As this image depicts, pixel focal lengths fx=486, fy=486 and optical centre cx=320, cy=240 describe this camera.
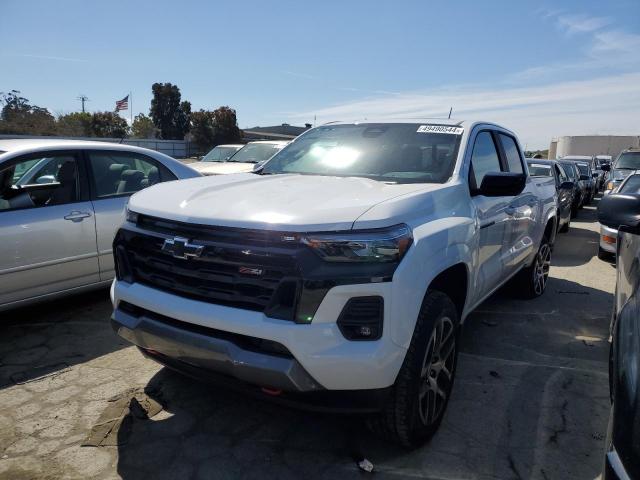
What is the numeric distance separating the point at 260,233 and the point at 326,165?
1515 millimetres

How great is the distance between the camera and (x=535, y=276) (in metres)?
5.45

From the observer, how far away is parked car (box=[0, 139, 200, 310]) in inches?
156

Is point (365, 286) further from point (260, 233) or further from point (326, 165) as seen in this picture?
point (326, 165)

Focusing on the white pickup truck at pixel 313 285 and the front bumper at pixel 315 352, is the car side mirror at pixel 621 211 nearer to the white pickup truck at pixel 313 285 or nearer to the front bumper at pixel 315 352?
the white pickup truck at pixel 313 285

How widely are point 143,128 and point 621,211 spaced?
245ft

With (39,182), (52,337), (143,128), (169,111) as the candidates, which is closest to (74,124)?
(143,128)

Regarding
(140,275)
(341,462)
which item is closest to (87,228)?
(140,275)

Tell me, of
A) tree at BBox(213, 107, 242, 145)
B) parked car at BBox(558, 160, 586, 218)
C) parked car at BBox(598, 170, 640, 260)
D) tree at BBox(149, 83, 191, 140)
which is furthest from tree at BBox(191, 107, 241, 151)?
parked car at BBox(598, 170, 640, 260)

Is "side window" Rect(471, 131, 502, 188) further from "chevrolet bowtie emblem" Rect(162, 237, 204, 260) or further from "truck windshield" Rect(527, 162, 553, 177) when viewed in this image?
"truck windshield" Rect(527, 162, 553, 177)

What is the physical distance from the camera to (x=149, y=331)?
248cm

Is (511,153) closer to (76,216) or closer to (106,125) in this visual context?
(76,216)

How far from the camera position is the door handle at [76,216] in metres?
4.27

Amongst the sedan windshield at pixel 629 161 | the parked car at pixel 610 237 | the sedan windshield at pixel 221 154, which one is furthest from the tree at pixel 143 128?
the parked car at pixel 610 237

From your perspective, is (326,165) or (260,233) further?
(326,165)
